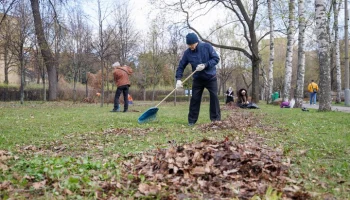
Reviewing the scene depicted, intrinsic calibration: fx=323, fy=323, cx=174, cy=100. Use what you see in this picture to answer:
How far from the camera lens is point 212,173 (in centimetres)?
294

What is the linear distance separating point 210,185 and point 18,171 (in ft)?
6.37

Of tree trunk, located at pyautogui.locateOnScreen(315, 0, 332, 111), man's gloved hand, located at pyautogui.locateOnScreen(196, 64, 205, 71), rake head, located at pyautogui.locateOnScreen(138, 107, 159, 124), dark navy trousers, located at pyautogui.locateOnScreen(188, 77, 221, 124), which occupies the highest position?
tree trunk, located at pyautogui.locateOnScreen(315, 0, 332, 111)

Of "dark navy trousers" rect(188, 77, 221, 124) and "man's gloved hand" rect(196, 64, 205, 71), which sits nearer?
"man's gloved hand" rect(196, 64, 205, 71)

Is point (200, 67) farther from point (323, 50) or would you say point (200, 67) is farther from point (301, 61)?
point (301, 61)

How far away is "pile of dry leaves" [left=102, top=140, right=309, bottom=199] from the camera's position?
8.48ft

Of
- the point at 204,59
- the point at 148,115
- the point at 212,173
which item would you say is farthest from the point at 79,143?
the point at 204,59

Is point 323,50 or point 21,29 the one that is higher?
point 21,29

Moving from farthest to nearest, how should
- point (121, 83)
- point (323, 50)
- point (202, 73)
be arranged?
point (121, 83) < point (323, 50) < point (202, 73)

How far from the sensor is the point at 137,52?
110ft

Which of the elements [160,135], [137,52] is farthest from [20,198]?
[137,52]

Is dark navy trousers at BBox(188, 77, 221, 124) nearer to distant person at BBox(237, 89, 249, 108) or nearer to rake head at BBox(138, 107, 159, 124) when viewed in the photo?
rake head at BBox(138, 107, 159, 124)

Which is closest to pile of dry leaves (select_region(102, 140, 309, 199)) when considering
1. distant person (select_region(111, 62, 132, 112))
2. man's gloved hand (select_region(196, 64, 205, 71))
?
man's gloved hand (select_region(196, 64, 205, 71))

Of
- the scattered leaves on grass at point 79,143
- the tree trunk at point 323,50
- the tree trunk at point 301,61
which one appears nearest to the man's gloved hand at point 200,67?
the scattered leaves on grass at point 79,143

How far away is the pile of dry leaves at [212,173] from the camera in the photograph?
2.59 metres
